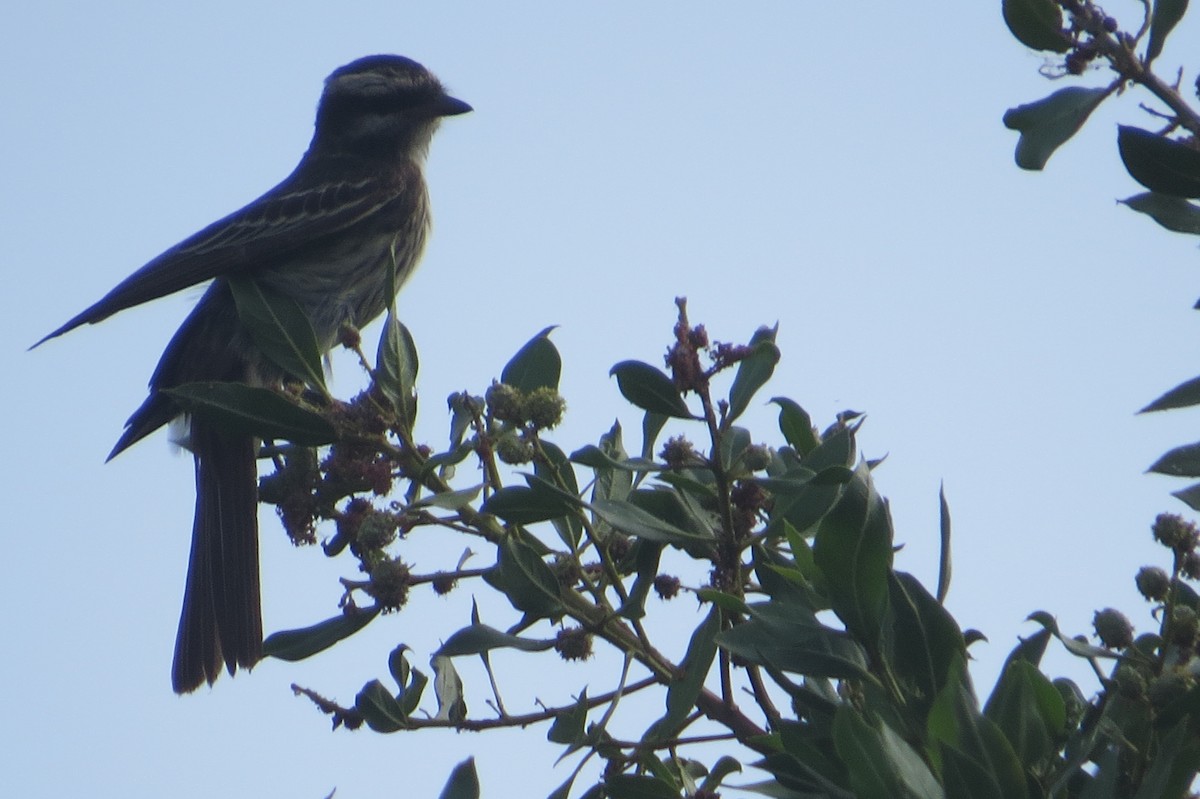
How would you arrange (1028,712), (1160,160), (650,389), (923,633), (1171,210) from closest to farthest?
(1028,712) → (923,633) → (650,389) → (1160,160) → (1171,210)

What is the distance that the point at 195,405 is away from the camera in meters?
2.95

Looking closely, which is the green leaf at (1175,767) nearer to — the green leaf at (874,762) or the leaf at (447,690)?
the green leaf at (874,762)

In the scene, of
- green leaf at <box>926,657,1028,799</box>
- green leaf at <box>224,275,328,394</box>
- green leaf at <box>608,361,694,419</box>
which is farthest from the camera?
green leaf at <box>224,275,328,394</box>

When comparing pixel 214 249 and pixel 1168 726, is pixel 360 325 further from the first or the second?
pixel 1168 726

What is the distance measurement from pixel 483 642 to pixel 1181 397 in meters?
1.40

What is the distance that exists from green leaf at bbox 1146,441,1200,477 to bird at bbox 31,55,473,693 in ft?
8.94

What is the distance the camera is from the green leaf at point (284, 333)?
3125mm

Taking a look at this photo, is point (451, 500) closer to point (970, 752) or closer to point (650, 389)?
point (650, 389)

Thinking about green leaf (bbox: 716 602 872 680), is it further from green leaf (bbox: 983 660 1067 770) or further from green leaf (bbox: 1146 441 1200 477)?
green leaf (bbox: 1146 441 1200 477)

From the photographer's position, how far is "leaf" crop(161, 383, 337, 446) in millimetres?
2951

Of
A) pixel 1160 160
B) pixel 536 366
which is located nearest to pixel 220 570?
pixel 536 366

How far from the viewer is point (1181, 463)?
8.48 feet

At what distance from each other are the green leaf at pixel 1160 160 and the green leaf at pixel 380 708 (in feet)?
5.79

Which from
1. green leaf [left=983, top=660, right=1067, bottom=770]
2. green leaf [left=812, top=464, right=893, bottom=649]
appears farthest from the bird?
green leaf [left=983, top=660, right=1067, bottom=770]
